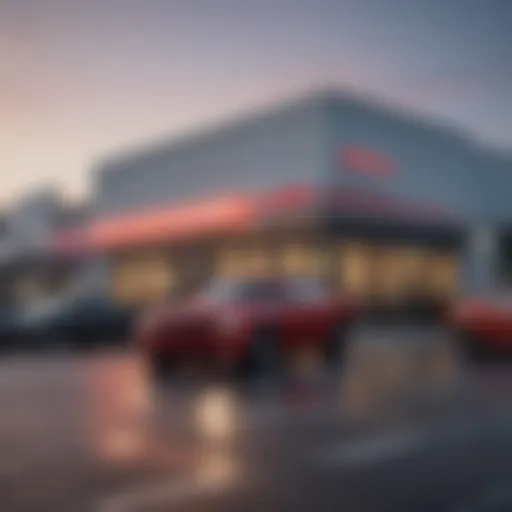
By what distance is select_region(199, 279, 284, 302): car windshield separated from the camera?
8385 mm

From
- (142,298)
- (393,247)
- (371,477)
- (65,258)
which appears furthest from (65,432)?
(393,247)

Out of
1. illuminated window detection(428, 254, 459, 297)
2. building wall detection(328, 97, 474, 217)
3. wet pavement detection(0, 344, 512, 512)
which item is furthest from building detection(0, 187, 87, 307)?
illuminated window detection(428, 254, 459, 297)

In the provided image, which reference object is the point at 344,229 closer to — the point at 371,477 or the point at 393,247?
the point at 393,247

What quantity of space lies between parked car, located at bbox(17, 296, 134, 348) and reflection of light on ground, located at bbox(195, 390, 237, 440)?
101cm

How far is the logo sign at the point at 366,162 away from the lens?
6.22 meters

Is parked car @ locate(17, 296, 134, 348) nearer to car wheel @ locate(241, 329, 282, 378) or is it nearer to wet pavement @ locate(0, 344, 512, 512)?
wet pavement @ locate(0, 344, 512, 512)

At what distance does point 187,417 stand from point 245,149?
2.55 meters

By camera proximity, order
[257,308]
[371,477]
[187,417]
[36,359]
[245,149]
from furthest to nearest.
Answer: [36,359] < [257,308] < [187,417] < [245,149] < [371,477]

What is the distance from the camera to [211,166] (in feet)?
17.0

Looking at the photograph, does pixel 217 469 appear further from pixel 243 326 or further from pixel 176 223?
pixel 243 326

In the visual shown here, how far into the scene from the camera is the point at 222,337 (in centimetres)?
894

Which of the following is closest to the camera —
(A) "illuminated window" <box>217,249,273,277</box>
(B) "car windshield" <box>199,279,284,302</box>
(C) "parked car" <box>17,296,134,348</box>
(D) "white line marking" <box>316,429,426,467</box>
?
(D) "white line marking" <box>316,429,426,467</box>

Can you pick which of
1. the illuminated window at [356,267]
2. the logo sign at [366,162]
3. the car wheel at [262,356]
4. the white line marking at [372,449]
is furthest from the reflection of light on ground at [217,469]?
the car wheel at [262,356]

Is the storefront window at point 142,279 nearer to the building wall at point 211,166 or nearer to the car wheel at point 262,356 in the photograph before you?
the building wall at point 211,166
